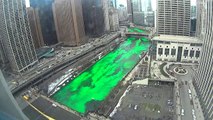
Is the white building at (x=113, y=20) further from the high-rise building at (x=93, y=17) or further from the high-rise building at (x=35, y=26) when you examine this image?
the high-rise building at (x=35, y=26)

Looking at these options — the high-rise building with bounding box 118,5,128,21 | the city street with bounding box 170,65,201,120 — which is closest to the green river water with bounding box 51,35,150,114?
the city street with bounding box 170,65,201,120

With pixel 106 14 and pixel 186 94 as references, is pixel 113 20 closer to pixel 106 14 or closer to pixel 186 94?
pixel 106 14

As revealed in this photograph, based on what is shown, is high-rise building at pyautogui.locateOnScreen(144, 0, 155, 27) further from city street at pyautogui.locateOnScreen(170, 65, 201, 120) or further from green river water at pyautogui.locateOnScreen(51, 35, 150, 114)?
city street at pyautogui.locateOnScreen(170, 65, 201, 120)

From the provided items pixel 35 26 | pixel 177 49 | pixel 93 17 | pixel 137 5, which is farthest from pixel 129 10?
pixel 177 49

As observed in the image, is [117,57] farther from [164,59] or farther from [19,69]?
[19,69]

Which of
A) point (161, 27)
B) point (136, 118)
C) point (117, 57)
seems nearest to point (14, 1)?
point (117, 57)

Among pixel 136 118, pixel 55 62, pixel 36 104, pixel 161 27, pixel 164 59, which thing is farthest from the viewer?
pixel 161 27

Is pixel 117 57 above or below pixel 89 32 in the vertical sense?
below
